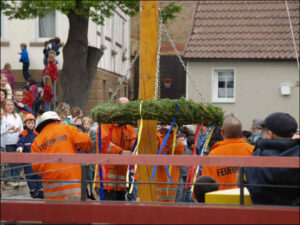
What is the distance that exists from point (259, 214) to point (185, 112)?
123 inches

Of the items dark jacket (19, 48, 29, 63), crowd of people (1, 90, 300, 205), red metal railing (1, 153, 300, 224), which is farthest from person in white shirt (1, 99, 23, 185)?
dark jacket (19, 48, 29, 63)

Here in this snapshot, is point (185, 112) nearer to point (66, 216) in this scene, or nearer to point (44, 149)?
point (44, 149)

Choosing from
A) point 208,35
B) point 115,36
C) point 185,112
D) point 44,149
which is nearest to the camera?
point 185,112

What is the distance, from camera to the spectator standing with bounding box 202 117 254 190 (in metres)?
8.15

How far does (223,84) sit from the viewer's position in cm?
3138

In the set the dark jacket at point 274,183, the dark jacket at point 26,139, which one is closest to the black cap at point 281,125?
the dark jacket at point 274,183

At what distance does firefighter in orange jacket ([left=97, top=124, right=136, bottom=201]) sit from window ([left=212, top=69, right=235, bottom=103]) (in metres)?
21.8

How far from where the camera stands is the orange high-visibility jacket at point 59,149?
27.6 feet

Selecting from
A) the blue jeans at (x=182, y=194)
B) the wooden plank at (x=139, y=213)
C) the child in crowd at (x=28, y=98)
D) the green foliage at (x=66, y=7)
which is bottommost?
the blue jeans at (x=182, y=194)

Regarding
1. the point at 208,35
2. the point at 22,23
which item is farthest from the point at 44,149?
the point at 208,35

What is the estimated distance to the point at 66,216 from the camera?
5.03 meters

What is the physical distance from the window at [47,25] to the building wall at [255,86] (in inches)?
225

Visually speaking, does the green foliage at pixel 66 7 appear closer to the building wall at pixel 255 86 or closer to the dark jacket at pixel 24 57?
the dark jacket at pixel 24 57

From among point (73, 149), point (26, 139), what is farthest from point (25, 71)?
point (73, 149)
